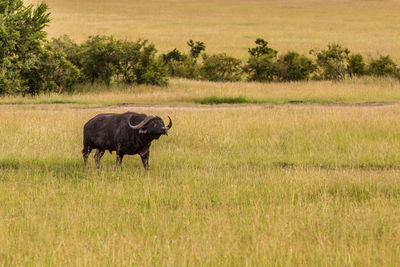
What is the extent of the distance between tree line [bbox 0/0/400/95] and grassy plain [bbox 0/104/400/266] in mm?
10603

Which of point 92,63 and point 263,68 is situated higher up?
point 92,63

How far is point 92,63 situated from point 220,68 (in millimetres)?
10302

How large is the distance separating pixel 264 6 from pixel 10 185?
124 metres

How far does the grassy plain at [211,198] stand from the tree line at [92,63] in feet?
34.8

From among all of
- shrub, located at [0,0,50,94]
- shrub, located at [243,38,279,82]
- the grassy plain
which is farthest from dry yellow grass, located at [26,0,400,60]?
the grassy plain

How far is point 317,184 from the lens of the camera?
948 cm

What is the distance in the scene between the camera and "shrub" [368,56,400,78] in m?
31.3

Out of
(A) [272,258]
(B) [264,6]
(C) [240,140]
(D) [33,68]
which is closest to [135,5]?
(B) [264,6]

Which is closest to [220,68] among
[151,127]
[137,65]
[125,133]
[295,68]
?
[295,68]

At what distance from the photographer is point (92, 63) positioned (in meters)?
28.8

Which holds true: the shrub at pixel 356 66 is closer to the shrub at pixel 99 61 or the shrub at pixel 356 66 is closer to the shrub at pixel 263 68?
the shrub at pixel 263 68

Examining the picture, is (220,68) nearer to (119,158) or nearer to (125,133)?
(119,158)

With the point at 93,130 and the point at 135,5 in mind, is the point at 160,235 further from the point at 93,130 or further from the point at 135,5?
the point at 135,5

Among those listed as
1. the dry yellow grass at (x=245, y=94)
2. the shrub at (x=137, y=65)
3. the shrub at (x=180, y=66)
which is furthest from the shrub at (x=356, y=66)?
the shrub at (x=137, y=65)
